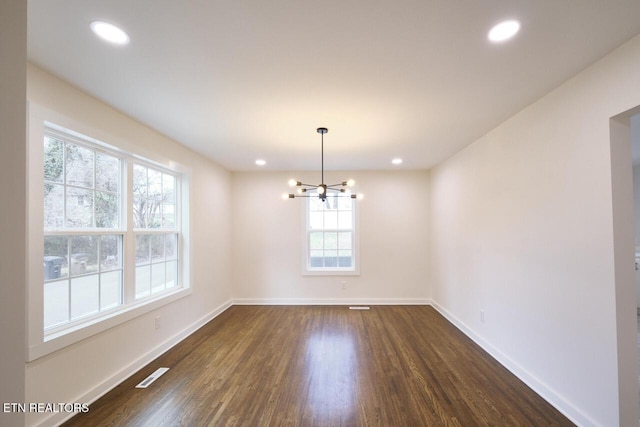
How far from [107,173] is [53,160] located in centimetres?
52

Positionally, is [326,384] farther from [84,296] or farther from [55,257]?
[55,257]

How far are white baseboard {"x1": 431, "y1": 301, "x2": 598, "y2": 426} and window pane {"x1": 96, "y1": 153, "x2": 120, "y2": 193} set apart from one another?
427 centimetres

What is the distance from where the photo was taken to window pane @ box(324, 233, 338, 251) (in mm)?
5688

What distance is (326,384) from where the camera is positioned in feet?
8.69

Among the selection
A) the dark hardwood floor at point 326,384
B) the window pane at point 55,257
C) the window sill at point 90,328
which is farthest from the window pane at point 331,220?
the window pane at point 55,257

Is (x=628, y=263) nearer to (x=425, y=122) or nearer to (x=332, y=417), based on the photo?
(x=425, y=122)

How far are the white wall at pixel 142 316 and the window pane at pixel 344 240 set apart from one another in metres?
2.16

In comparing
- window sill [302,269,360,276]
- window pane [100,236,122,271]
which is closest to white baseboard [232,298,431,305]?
window sill [302,269,360,276]

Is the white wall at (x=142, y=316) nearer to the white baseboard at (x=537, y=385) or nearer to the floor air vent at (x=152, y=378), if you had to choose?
A: the floor air vent at (x=152, y=378)

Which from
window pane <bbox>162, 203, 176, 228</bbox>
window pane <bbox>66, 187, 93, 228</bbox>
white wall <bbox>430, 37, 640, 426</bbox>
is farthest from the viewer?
window pane <bbox>162, 203, 176, 228</bbox>

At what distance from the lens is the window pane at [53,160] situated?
7.20 ft

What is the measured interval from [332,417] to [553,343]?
73.8 inches

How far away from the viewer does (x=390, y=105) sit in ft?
8.61

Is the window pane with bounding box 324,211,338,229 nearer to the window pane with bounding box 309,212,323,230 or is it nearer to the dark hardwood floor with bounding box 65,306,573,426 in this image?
the window pane with bounding box 309,212,323,230
